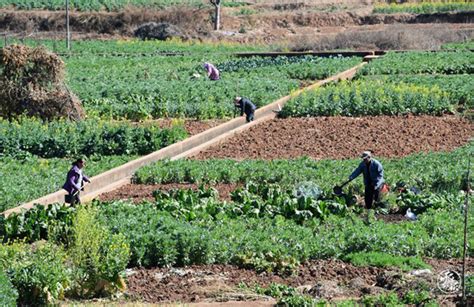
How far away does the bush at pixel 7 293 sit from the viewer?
1233 cm

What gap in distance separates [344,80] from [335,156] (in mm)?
12295

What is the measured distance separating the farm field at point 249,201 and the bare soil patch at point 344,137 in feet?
0.19

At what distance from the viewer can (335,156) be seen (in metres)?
25.3

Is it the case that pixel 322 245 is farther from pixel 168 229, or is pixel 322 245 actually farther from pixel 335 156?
pixel 335 156

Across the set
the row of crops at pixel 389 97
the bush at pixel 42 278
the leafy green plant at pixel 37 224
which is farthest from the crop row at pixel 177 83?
the bush at pixel 42 278

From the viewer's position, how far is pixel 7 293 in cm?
1255

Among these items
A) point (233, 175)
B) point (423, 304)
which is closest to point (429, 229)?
point (423, 304)

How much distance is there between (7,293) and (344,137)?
16040mm

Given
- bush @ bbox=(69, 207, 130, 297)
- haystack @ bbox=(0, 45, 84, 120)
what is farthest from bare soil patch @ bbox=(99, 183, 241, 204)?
haystack @ bbox=(0, 45, 84, 120)

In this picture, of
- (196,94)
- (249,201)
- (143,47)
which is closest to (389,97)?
(196,94)

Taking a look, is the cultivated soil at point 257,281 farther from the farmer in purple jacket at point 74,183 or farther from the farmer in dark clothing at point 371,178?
the farmer in purple jacket at point 74,183

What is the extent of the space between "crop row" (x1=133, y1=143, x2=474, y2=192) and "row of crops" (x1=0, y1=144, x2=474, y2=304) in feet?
0.57

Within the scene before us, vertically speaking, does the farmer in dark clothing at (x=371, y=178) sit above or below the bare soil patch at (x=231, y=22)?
above

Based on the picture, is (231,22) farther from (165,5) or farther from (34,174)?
(34,174)
